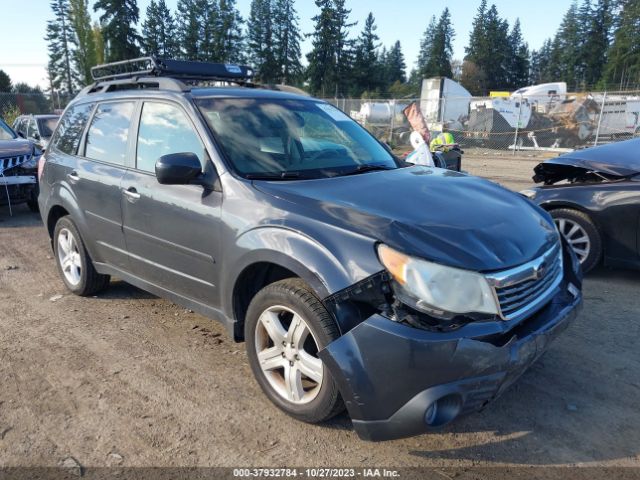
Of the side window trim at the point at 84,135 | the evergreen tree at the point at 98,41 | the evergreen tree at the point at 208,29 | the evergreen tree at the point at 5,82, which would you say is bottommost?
the side window trim at the point at 84,135

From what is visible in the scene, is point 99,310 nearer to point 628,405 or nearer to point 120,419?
point 120,419

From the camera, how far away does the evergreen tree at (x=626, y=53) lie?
79.4 metres

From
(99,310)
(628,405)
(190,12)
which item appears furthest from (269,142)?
(190,12)

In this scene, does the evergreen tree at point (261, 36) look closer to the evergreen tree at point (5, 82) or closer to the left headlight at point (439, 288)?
the evergreen tree at point (5, 82)

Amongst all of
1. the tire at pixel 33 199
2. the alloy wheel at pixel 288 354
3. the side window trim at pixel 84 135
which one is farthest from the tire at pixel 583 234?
the tire at pixel 33 199

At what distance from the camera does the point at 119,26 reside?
56562 mm

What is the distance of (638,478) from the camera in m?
2.44

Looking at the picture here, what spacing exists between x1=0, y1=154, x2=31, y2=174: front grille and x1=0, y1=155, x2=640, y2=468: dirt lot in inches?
182

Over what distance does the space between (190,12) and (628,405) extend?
266 ft

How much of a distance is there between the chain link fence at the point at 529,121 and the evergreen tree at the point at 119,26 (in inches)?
1677

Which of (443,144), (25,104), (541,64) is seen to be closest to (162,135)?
(443,144)

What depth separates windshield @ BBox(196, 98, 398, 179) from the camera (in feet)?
11.0

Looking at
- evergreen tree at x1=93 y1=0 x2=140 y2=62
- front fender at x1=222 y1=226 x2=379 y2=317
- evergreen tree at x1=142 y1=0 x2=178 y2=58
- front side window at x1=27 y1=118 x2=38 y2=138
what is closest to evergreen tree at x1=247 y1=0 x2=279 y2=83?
evergreen tree at x1=142 y1=0 x2=178 y2=58

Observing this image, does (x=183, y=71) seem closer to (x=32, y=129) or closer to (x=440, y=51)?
(x=32, y=129)
